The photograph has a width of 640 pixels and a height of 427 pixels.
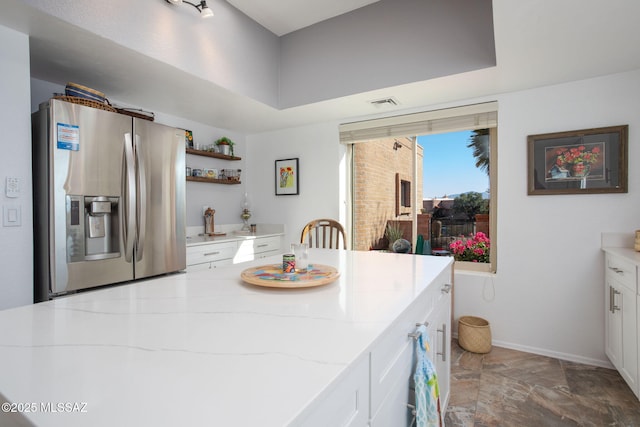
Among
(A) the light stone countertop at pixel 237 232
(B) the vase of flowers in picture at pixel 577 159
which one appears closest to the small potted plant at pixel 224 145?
(A) the light stone countertop at pixel 237 232

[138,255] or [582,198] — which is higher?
[582,198]

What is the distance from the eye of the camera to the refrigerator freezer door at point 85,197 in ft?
6.28

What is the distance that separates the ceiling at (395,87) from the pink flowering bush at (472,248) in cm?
130

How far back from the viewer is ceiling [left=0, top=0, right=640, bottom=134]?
5.49 ft

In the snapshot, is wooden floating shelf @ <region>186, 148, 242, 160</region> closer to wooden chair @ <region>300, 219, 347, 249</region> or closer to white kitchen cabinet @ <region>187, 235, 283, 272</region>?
white kitchen cabinet @ <region>187, 235, 283, 272</region>

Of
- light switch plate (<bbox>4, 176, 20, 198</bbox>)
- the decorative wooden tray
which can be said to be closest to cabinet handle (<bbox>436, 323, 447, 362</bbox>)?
the decorative wooden tray

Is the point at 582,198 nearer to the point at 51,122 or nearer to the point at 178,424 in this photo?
the point at 178,424

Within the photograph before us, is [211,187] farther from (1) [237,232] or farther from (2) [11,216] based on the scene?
(2) [11,216]

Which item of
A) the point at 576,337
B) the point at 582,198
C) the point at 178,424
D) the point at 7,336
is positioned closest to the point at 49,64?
the point at 7,336

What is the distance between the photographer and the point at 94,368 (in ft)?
2.03

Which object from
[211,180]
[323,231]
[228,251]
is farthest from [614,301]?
[211,180]

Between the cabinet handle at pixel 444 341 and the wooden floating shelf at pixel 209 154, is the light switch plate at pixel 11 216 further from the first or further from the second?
the cabinet handle at pixel 444 341

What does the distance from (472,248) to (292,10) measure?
271 centimetres

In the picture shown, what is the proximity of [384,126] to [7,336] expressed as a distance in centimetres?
320
